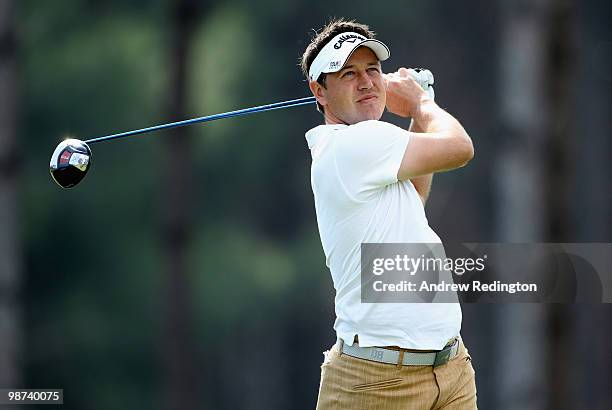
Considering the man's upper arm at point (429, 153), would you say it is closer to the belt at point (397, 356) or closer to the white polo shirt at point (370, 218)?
the white polo shirt at point (370, 218)

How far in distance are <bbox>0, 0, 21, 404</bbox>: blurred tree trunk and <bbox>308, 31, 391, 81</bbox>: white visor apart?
18.9 feet

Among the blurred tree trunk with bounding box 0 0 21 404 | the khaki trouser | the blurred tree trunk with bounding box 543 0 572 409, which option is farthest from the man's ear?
the blurred tree trunk with bounding box 0 0 21 404

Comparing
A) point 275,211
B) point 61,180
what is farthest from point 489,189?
point 61,180

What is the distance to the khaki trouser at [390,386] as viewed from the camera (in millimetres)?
4453

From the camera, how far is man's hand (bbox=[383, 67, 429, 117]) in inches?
187

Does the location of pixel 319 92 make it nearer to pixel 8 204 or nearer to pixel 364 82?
pixel 364 82

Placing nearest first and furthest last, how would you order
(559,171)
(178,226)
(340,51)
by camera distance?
(340,51) < (559,171) < (178,226)

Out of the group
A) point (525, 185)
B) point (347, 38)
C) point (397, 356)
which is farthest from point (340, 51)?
point (525, 185)

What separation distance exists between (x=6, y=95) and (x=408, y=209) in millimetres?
6590

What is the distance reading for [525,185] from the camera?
802cm

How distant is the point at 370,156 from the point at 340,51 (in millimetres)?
436

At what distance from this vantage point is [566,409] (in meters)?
7.39

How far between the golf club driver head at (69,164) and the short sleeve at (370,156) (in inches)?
42.9

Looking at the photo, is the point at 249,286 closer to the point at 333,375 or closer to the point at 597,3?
the point at 597,3
